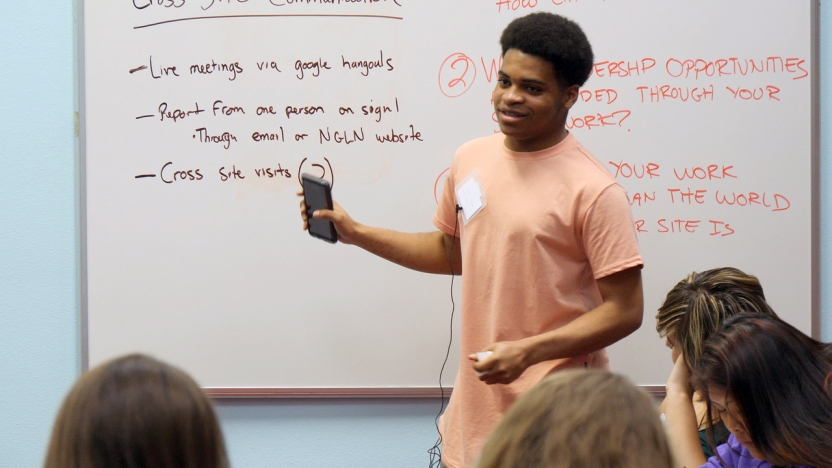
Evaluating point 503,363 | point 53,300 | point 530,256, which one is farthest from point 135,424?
point 53,300

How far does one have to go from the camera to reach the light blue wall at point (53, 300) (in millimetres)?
2160

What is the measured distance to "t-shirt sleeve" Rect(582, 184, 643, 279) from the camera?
4.74ft

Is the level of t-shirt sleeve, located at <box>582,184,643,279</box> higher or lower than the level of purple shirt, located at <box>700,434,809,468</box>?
higher

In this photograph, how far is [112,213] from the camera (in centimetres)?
214

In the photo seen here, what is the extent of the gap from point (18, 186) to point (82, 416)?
5.27ft

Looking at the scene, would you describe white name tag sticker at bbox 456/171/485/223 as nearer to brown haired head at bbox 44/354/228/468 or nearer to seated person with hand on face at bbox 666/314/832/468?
seated person with hand on face at bbox 666/314/832/468

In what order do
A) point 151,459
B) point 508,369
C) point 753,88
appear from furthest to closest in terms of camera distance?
1. point 753,88
2. point 508,369
3. point 151,459

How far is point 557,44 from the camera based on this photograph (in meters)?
1.50

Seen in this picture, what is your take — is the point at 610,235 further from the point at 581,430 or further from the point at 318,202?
the point at 581,430

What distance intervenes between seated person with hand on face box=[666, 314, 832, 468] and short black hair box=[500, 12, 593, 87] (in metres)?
0.56

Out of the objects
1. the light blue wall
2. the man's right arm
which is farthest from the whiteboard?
the man's right arm

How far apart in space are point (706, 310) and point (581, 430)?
89cm

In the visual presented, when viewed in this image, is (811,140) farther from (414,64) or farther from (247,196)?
(247,196)

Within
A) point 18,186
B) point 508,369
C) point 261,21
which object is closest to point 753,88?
point 508,369
